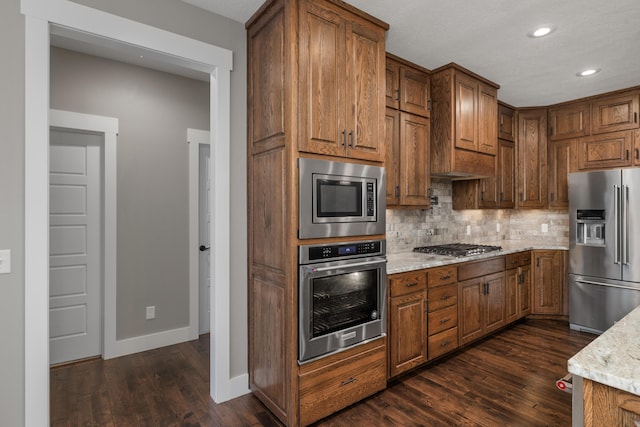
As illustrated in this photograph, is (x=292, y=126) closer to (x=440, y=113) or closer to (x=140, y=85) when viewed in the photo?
(x=440, y=113)

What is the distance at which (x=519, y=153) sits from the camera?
450 centimetres

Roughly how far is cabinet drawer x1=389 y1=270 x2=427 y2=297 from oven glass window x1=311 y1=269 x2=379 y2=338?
22 centimetres

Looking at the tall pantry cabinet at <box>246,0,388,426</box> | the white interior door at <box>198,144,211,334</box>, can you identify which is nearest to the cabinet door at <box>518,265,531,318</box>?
the tall pantry cabinet at <box>246,0,388,426</box>

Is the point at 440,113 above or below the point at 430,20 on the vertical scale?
below

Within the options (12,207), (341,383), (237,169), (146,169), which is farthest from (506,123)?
(12,207)

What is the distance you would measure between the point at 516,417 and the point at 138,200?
3.66 metres

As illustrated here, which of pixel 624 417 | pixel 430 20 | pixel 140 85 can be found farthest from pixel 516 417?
pixel 140 85

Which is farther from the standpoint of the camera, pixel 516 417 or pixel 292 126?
pixel 516 417

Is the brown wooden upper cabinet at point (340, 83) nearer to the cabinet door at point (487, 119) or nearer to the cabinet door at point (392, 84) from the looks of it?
the cabinet door at point (392, 84)

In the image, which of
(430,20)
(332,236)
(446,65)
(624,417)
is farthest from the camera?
(446,65)

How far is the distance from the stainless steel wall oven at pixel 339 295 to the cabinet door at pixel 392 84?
1346mm

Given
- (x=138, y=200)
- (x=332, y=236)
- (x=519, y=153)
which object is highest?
(x=519, y=153)

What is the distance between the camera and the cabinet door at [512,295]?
3789 mm

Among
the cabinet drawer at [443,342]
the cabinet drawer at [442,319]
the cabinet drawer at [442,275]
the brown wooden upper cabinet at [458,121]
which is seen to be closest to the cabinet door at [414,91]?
the brown wooden upper cabinet at [458,121]
